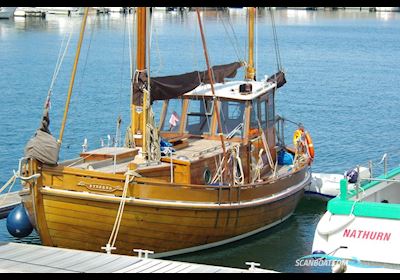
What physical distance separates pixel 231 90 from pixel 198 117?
904mm

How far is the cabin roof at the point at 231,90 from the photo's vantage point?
17141 mm

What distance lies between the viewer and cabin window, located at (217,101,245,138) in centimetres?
1716

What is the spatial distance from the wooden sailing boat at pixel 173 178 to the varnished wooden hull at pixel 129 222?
0.02 m

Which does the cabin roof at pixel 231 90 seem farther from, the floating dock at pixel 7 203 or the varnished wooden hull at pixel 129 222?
the floating dock at pixel 7 203

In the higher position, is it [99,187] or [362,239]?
[99,187]

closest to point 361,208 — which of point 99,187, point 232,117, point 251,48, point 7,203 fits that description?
point 99,187

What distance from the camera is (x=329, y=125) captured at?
1291 inches

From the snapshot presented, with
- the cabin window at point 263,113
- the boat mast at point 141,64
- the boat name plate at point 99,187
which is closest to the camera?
the boat name plate at point 99,187

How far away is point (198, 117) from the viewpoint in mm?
17406

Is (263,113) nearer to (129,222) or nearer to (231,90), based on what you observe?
(231,90)

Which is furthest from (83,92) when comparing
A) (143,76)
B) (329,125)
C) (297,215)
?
(143,76)

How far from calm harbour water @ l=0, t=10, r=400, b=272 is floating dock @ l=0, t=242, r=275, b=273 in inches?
→ 111

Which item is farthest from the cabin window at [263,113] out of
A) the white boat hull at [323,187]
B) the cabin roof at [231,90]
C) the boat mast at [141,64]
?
the boat mast at [141,64]

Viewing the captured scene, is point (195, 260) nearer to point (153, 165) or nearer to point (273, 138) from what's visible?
point (153, 165)
